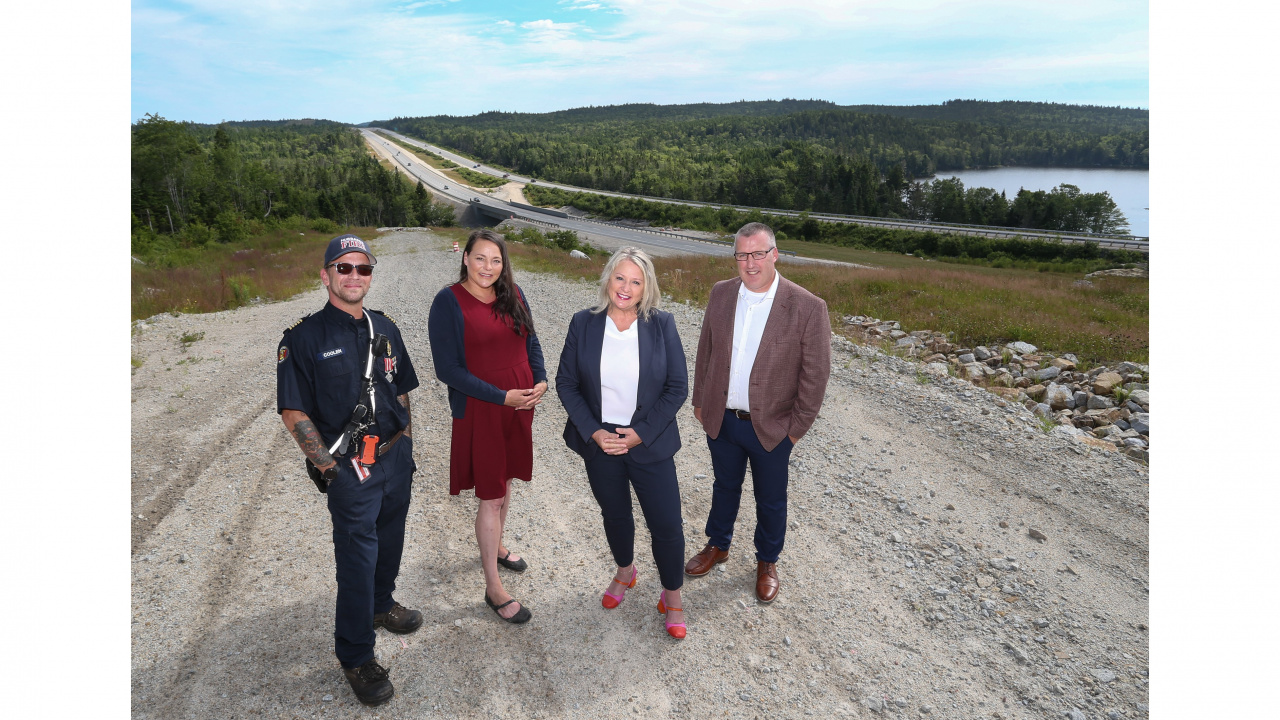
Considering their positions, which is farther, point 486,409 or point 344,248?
point 486,409

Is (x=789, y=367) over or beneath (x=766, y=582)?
over

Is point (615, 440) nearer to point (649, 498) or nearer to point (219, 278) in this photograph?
point (649, 498)

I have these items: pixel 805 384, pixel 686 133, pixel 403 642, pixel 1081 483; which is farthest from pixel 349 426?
pixel 686 133

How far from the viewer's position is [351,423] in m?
2.96

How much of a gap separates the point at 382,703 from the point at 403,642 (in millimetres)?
451

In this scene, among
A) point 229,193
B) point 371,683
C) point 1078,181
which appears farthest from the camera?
point 1078,181

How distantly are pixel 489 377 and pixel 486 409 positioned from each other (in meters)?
0.20

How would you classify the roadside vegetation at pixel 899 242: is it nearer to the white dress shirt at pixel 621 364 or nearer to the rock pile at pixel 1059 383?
the rock pile at pixel 1059 383

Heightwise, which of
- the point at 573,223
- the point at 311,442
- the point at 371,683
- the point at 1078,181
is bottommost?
the point at 371,683

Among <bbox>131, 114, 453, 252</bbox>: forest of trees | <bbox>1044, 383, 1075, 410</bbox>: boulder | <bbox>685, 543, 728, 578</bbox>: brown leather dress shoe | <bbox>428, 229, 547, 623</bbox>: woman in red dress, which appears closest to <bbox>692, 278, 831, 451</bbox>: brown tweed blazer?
<bbox>685, 543, 728, 578</bbox>: brown leather dress shoe

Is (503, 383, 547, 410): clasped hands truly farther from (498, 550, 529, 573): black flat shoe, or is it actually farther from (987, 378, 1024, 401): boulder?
(987, 378, 1024, 401): boulder

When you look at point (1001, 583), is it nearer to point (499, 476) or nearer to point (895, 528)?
point (895, 528)

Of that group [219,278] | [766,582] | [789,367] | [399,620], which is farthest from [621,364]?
[219,278]

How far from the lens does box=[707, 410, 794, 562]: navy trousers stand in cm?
381
